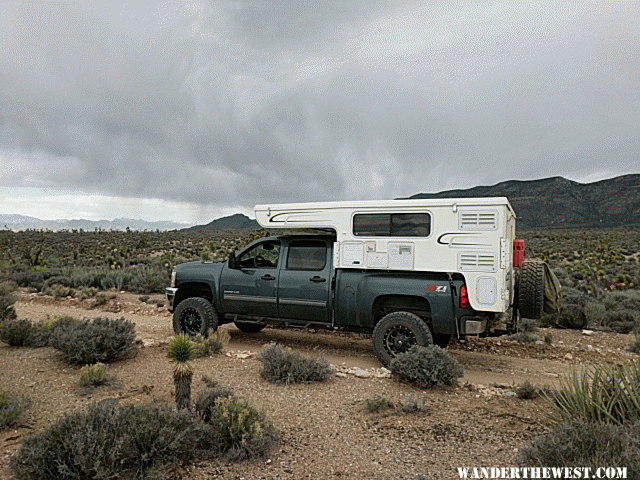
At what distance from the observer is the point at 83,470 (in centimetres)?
382

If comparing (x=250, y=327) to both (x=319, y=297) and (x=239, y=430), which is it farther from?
(x=239, y=430)

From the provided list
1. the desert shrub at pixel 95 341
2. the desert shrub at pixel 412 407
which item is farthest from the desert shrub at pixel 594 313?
the desert shrub at pixel 95 341

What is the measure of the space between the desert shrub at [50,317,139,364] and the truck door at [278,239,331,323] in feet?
8.53

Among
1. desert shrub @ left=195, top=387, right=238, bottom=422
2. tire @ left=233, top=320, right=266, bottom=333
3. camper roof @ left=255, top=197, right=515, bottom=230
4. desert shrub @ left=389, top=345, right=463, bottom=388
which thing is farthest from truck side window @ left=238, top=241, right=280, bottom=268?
desert shrub @ left=195, top=387, right=238, bottom=422

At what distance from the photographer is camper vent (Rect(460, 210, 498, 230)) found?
7277 mm

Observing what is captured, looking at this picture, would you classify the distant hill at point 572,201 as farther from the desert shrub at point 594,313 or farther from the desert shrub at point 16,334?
the desert shrub at point 16,334

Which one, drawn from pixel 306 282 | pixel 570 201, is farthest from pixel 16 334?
pixel 570 201

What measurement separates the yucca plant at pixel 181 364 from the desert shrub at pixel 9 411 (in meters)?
1.75

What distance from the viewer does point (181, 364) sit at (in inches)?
192

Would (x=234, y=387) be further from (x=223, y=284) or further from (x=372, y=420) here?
(x=223, y=284)

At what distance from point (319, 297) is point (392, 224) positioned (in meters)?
1.76

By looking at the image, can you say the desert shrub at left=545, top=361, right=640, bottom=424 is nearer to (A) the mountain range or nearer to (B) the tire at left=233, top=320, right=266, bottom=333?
(B) the tire at left=233, top=320, right=266, bottom=333

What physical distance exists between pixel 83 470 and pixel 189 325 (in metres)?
5.86

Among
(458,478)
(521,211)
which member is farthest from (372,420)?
(521,211)
